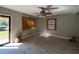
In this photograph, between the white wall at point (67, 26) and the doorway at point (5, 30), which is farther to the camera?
the white wall at point (67, 26)

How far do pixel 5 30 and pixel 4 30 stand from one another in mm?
49

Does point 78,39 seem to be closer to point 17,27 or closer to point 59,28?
point 59,28

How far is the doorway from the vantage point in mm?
4926

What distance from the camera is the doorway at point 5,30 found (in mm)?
4926

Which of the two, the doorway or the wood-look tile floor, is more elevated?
the doorway

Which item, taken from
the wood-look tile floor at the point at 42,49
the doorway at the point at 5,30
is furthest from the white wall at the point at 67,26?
the doorway at the point at 5,30

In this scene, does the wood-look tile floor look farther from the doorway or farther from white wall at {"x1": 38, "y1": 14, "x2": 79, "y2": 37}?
white wall at {"x1": 38, "y1": 14, "x2": 79, "y2": 37}

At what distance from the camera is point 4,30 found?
16.6 feet

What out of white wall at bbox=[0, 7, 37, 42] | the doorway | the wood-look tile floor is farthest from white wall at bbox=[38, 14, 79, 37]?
the doorway

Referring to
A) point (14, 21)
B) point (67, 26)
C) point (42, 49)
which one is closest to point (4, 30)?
point (14, 21)

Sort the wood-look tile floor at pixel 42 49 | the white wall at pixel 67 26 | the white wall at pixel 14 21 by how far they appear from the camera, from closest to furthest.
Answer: the wood-look tile floor at pixel 42 49 < the white wall at pixel 14 21 < the white wall at pixel 67 26

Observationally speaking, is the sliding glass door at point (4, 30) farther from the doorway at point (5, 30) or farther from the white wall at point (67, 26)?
the white wall at point (67, 26)

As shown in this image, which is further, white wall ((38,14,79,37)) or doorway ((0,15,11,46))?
white wall ((38,14,79,37))
